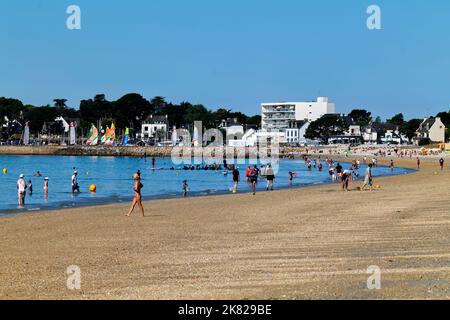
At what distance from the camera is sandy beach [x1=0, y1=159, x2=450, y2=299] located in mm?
9953

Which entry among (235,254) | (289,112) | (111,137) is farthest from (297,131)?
(235,254)

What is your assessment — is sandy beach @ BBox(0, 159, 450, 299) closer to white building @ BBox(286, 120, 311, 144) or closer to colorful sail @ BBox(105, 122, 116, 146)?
colorful sail @ BBox(105, 122, 116, 146)

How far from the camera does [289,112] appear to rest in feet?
610

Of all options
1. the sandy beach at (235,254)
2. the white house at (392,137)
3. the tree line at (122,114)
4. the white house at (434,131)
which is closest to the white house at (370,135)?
the white house at (392,137)

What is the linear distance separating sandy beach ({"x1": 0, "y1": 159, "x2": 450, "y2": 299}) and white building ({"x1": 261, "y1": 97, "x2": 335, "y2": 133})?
160986 mm

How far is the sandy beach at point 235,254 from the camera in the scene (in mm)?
9953

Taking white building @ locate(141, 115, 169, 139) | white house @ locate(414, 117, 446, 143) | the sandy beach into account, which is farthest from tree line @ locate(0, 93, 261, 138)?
the sandy beach

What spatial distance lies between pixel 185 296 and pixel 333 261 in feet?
11.7

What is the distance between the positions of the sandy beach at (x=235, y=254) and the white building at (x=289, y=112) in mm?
160986

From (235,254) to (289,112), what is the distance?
17408cm

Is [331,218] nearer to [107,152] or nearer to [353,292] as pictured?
[353,292]

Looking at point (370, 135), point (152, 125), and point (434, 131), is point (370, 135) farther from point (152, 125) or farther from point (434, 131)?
point (152, 125)
